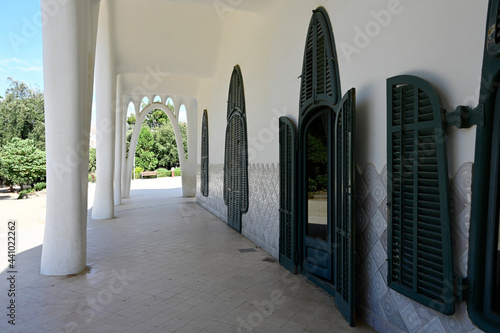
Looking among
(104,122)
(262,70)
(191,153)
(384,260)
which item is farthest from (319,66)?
(191,153)

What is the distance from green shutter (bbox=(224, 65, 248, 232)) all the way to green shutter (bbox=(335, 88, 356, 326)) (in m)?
3.74

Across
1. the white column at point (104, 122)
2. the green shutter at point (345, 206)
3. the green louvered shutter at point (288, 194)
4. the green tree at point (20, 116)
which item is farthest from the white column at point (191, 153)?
the green shutter at point (345, 206)

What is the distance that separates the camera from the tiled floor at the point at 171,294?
3.28 meters

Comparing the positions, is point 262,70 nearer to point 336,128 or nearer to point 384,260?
point 336,128

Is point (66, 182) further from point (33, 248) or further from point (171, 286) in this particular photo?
point (33, 248)

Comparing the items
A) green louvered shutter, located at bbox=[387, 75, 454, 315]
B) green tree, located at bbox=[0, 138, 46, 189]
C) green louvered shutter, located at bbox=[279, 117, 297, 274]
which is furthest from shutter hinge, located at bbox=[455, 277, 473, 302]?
green tree, located at bbox=[0, 138, 46, 189]

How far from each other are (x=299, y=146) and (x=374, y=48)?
187 centimetres

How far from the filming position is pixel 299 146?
15.8 ft

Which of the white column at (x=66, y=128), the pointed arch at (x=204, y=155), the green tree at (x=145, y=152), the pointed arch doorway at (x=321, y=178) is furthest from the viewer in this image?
the green tree at (x=145, y=152)

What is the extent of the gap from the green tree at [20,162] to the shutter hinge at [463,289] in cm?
2045

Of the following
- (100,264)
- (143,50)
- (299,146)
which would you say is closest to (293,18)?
(299,146)

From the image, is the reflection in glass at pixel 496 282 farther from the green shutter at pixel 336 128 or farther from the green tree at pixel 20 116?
the green tree at pixel 20 116

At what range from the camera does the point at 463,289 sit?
7.31 ft

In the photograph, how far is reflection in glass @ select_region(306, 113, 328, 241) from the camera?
4.56 m
